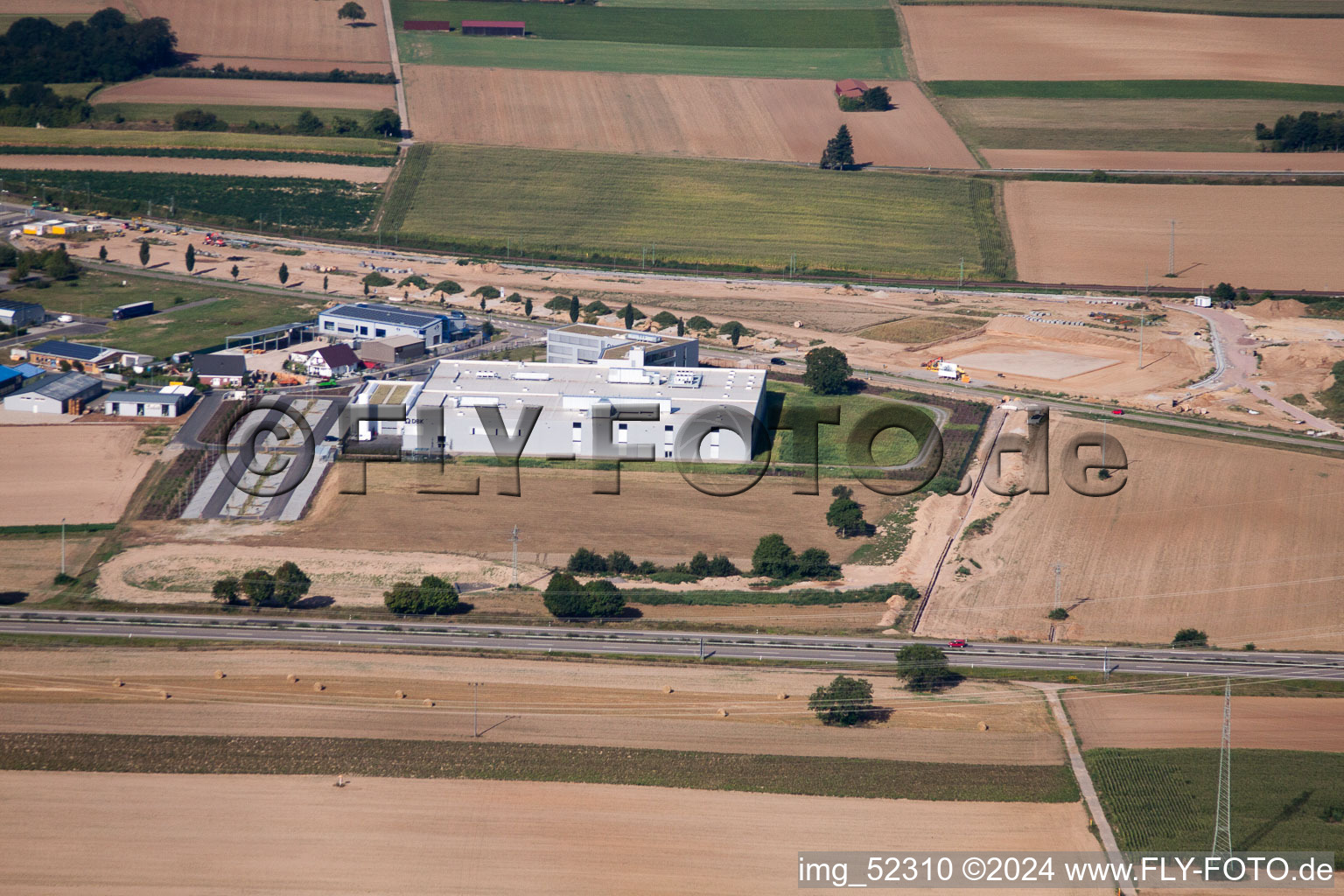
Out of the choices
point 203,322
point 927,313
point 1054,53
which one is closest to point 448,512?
point 203,322

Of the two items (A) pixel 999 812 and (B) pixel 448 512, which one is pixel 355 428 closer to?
(B) pixel 448 512

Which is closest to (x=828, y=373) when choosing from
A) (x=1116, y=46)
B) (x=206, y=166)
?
(x=206, y=166)

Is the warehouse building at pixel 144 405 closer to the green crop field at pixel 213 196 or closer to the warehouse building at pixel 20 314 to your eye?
the warehouse building at pixel 20 314

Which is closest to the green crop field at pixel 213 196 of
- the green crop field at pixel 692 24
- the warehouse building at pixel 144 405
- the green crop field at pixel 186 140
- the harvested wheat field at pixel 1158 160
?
the green crop field at pixel 186 140

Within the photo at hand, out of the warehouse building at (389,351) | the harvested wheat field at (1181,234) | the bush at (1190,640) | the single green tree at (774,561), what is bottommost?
the bush at (1190,640)

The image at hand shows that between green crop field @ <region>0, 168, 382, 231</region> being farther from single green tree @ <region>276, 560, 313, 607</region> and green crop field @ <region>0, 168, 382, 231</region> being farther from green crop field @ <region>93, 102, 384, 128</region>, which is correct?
single green tree @ <region>276, 560, 313, 607</region>

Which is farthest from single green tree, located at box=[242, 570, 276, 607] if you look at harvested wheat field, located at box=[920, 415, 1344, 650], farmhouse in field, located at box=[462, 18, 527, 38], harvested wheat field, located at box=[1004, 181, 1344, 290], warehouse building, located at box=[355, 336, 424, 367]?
farmhouse in field, located at box=[462, 18, 527, 38]

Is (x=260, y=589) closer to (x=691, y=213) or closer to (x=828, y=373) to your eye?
(x=828, y=373)
